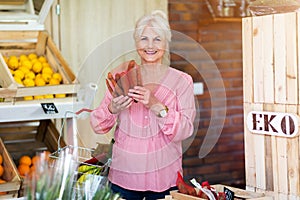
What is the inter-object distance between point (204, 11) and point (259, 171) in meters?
2.54

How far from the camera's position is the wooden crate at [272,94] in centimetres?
208

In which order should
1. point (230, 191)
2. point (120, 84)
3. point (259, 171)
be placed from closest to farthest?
point (230, 191) → point (259, 171) → point (120, 84)

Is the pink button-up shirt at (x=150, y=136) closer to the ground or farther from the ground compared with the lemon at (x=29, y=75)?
closer to the ground

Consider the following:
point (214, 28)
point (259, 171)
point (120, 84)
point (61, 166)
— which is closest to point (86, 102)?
point (120, 84)

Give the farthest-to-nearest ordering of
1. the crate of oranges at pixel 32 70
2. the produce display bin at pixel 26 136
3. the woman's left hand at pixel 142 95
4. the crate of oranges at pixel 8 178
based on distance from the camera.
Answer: the produce display bin at pixel 26 136 → the crate of oranges at pixel 32 70 → the crate of oranges at pixel 8 178 → the woman's left hand at pixel 142 95

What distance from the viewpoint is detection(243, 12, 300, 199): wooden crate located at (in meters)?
2.08

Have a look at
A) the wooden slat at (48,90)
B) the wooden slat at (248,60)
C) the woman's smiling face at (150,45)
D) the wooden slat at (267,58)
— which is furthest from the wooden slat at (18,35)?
the wooden slat at (267,58)

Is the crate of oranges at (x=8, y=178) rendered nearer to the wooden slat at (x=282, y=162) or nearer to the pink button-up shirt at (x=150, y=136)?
the pink button-up shirt at (x=150, y=136)

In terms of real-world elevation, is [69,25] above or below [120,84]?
above

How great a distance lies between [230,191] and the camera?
209 cm

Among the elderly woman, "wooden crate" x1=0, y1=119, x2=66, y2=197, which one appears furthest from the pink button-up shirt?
"wooden crate" x1=0, y1=119, x2=66, y2=197

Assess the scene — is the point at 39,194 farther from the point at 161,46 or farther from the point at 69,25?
the point at 69,25

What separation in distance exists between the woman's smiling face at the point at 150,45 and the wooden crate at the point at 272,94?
0.42 m

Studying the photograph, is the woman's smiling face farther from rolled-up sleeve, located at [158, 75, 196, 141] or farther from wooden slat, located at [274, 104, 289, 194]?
wooden slat, located at [274, 104, 289, 194]
